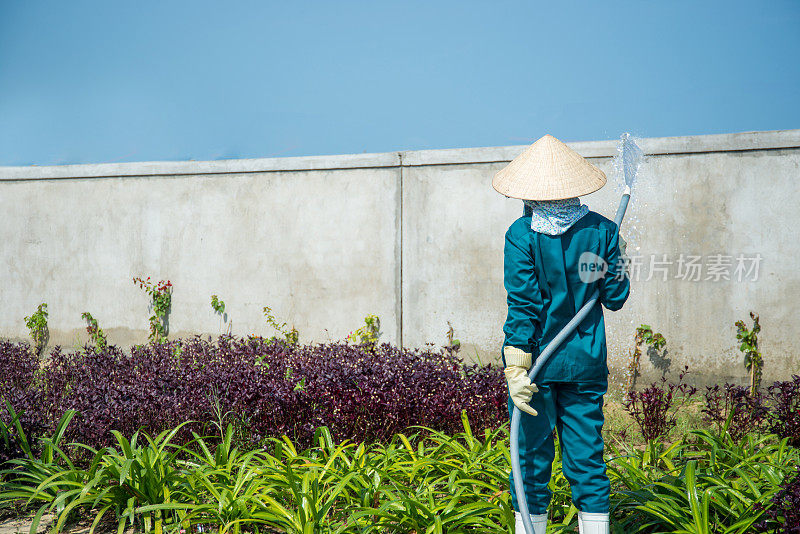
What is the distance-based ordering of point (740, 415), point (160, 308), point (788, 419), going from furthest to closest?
point (160, 308) → point (740, 415) → point (788, 419)

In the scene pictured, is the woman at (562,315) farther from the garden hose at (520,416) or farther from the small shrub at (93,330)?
the small shrub at (93,330)

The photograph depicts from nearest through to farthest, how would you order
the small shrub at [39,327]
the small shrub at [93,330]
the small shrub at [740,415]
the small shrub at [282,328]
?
the small shrub at [740,415], the small shrub at [282,328], the small shrub at [93,330], the small shrub at [39,327]

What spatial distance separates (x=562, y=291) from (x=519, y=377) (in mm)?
476

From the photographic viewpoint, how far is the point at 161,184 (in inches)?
314

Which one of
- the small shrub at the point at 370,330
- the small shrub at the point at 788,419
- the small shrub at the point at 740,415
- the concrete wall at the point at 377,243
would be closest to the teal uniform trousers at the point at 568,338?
the small shrub at the point at 740,415

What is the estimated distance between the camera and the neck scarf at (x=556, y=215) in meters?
3.05

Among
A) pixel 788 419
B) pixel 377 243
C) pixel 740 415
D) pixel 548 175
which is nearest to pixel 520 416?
pixel 548 175

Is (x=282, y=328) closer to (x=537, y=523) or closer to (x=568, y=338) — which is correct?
(x=537, y=523)

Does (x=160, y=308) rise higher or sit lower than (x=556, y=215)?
lower

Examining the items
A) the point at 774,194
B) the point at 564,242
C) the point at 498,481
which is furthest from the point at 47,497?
the point at 774,194

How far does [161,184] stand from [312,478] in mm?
5553

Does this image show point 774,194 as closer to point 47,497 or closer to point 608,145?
point 608,145

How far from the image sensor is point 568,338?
3027 millimetres

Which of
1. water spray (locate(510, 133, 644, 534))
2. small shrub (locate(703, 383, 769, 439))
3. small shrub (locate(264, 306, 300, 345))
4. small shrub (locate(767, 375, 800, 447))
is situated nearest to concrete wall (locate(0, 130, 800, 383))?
small shrub (locate(264, 306, 300, 345))
